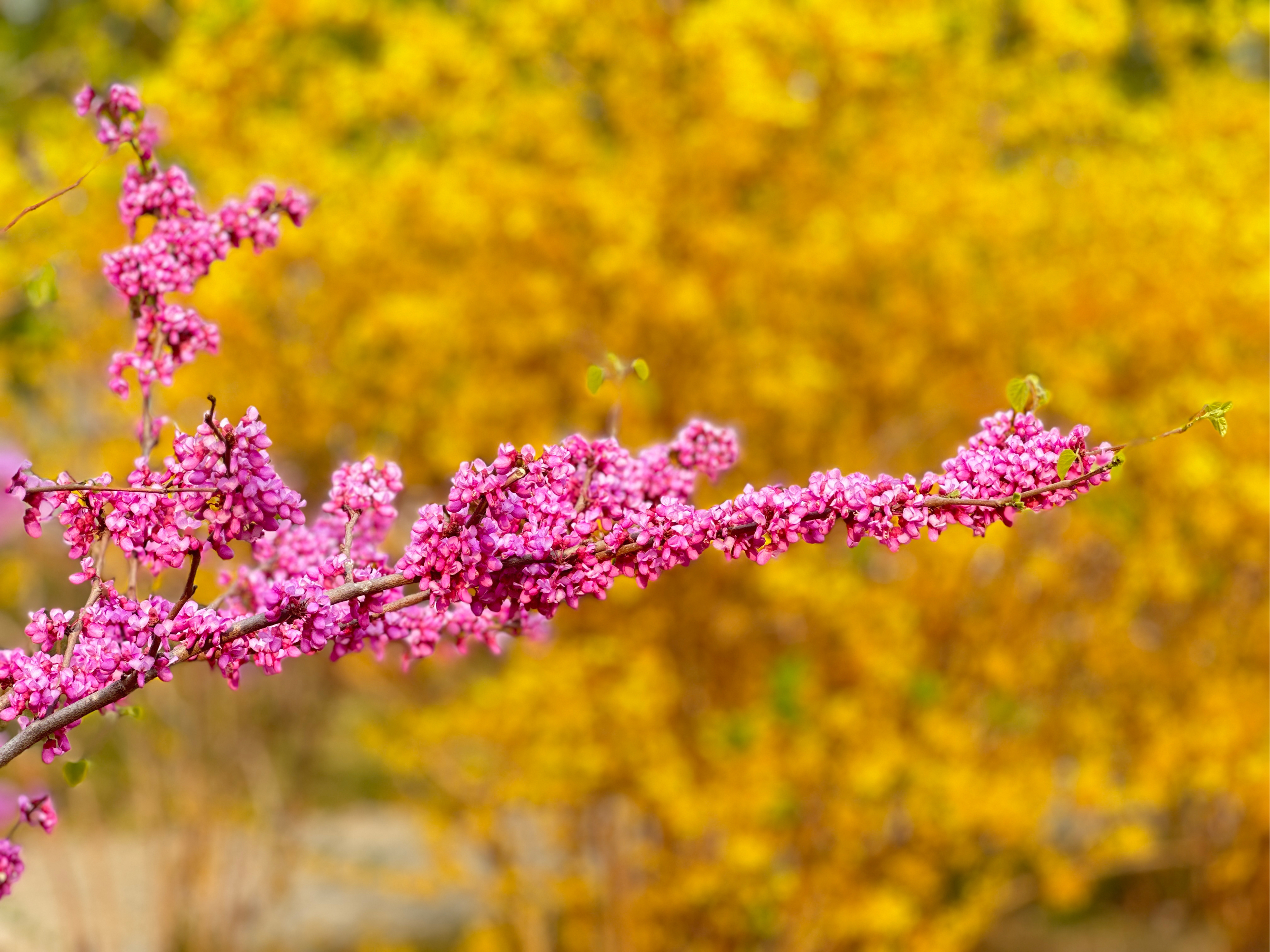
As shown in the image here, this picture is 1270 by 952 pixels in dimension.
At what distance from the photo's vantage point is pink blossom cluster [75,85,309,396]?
2137 mm

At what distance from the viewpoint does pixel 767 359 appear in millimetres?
6105

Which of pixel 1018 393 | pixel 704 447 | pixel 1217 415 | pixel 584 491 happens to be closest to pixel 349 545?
pixel 584 491

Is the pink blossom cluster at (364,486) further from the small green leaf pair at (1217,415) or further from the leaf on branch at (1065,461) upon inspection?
the small green leaf pair at (1217,415)

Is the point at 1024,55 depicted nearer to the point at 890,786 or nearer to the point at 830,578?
the point at 830,578

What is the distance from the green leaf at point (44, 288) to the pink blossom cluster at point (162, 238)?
113 millimetres

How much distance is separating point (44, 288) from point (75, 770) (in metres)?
0.87

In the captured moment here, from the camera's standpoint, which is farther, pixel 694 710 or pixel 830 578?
pixel 694 710

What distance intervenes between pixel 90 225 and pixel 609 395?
2755 millimetres

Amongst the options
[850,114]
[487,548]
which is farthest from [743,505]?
[850,114]

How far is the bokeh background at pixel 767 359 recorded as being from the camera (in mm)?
5754

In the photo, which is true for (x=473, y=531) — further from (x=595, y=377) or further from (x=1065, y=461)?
(x=1065, y=461)

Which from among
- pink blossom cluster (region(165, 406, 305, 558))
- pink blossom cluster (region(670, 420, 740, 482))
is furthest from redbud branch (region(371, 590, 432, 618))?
pink blossom cluster (region(670, 420, 740, 482))

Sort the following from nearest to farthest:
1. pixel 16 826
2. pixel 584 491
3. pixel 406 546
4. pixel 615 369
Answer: pixel 406 546, pixel 584 491, pixel 16 826, pixel 615 369

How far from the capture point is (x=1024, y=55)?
6.51 metres
